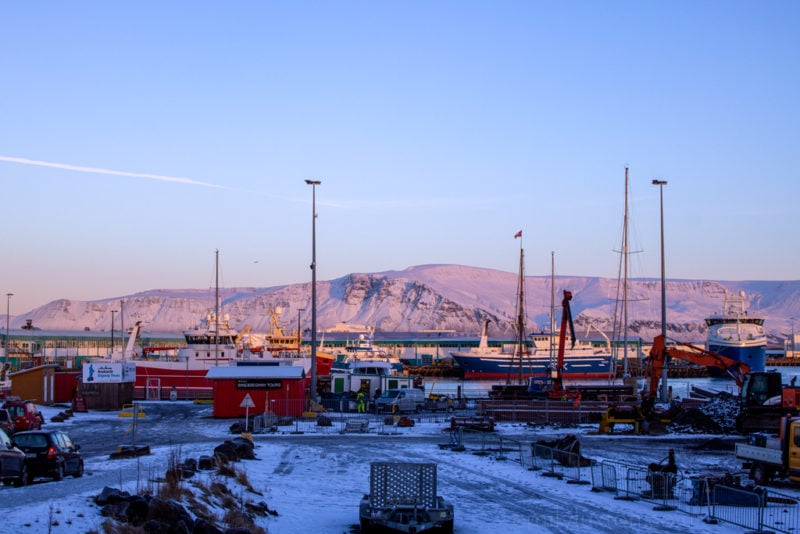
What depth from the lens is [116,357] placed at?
229 ft

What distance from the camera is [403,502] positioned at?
1669 cm

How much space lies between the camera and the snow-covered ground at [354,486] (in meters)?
16.5

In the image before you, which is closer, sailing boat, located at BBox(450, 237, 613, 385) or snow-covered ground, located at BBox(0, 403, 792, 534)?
snow-covered ground, located at BBox(0, 403, 792, 534)

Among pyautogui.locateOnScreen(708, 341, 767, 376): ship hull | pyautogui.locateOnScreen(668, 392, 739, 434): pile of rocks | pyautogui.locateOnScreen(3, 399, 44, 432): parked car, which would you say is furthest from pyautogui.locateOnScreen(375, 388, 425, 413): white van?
pyautogui.locateOnScreen(708, 341, 767, 376): ship hull

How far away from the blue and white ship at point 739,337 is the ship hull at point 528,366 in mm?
14174

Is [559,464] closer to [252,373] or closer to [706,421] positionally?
[706,421]

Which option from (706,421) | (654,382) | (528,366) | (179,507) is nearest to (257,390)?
(654,382)

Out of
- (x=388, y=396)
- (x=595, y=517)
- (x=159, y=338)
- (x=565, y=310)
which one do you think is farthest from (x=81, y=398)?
(x=159, y=338)

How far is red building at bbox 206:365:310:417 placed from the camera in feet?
144

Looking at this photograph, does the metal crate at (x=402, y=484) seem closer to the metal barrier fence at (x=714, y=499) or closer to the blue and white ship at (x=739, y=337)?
the metal barrier fence at (x=714, y=499)

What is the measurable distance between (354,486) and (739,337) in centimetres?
10083

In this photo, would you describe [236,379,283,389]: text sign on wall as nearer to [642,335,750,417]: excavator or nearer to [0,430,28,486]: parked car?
[642,335,750,417]: excavator

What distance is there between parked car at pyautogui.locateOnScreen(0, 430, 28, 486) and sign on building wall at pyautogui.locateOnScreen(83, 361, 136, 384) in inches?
1307

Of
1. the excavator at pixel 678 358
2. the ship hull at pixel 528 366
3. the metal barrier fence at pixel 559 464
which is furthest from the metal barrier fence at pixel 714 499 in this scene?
the ship hull at pixel 528 366
